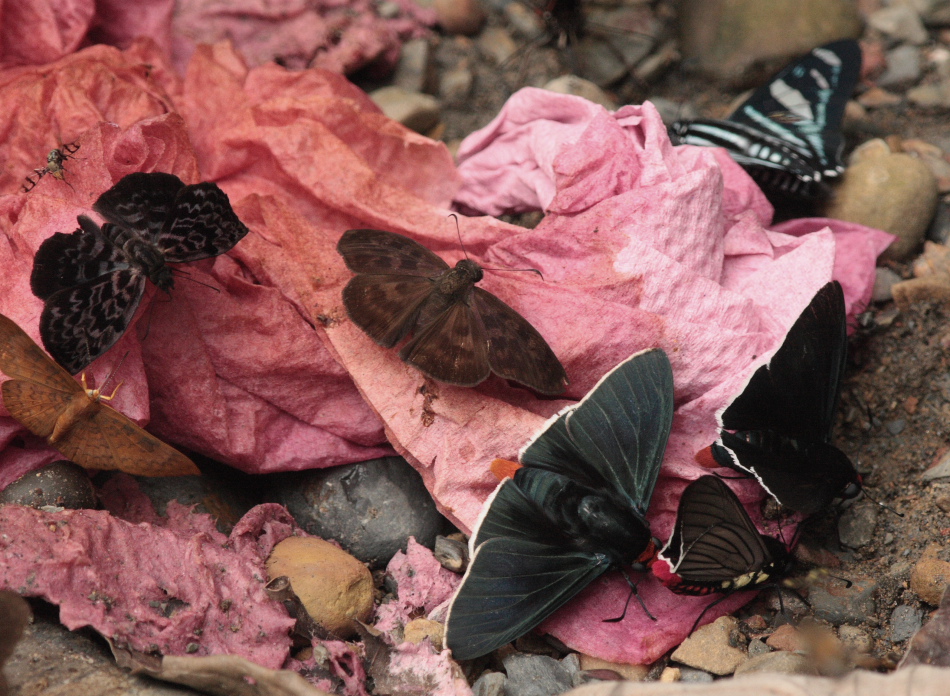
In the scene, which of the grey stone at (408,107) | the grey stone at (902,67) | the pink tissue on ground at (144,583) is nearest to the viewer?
the pink tissue on ground at (144,583)

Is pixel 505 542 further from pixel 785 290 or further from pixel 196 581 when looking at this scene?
pixel 785 290

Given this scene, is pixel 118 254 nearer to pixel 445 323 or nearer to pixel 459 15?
pixel 445 323

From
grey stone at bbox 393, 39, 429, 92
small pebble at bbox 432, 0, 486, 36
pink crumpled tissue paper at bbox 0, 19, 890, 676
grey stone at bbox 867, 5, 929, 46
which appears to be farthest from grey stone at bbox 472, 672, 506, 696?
grey stone at bbox 867, 5, 929, 46

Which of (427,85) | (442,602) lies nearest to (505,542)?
(442,602)

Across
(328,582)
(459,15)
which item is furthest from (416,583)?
(459,15)

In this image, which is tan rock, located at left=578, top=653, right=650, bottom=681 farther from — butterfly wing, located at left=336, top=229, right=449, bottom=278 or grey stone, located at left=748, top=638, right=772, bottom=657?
butterfly wing, located at left=336, top=229, right=449, bottom=278

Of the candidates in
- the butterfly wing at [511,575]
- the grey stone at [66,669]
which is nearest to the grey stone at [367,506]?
the butterfly wing at [511,575]

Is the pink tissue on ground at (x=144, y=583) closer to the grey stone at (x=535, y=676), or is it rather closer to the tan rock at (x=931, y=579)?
the grey stone at (x=535, y=676)
